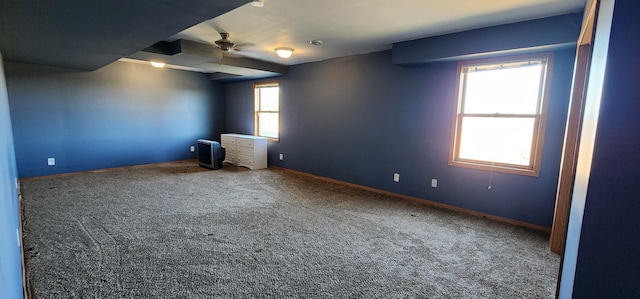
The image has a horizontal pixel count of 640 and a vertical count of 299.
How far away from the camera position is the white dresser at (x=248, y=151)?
612cm

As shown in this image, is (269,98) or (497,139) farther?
(269,98)

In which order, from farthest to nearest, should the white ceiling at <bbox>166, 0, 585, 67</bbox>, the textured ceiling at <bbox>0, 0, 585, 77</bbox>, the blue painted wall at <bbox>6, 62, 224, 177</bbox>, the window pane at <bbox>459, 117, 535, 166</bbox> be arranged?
the blue painted wall at <bbox>6, 62, 224, 177</bbox>
the window pane at <bbox>459, 117, 535, 166</bbox>
the white ceiling at <bbox>166, 0, 585, 67</bbox>
the textured ceiling at <bbox>0, 0, 585, 77</bbox>

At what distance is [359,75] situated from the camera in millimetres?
4699

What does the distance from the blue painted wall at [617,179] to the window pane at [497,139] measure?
2.72 meters

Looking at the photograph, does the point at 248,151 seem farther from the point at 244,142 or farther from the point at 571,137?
the point at 571,137

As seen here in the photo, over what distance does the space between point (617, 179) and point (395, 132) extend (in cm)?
341

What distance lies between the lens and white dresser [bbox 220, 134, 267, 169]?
6.12 m

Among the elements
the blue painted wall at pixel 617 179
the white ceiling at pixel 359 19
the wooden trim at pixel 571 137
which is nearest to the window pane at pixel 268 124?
the white ceiling at pixel 359 19

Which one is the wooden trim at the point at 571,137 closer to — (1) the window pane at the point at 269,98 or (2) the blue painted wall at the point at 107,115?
(1) the window pane at the point at 269,98

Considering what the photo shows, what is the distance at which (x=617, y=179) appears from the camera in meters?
0.94

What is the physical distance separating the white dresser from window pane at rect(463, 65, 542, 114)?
4144 millimetres

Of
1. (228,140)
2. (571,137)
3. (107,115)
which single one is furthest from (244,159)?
(571,137)

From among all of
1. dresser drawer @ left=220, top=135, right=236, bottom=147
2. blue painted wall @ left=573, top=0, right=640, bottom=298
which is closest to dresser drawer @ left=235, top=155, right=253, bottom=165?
dresser drawer @ left=220, top=135, right=236, bottom=147

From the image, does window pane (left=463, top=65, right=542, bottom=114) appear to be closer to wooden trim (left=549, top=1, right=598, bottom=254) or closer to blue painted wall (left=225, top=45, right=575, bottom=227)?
blue painted wall (left=225, top=45, right=575, bottom=227)
